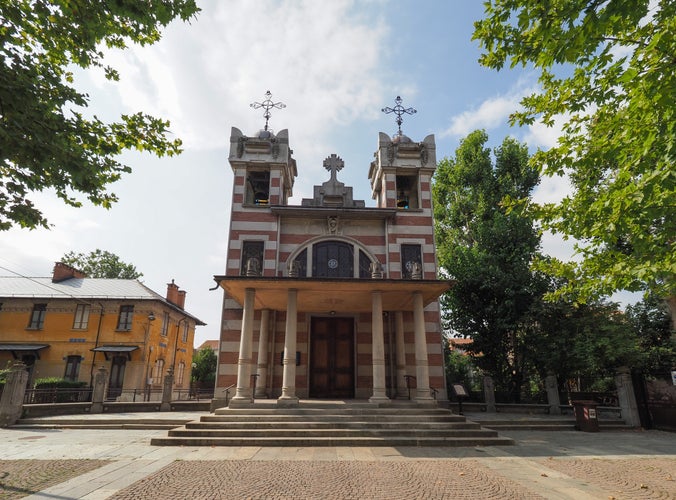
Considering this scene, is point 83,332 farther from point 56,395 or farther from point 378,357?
point 378,357

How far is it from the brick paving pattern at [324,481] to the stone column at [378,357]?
13.2 feet

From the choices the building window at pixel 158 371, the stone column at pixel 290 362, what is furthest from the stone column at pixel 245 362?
the building window at pixel 158 371

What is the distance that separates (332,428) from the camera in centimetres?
1022

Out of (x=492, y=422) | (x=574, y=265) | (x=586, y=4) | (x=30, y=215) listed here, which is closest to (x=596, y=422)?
(x=492, y=422)

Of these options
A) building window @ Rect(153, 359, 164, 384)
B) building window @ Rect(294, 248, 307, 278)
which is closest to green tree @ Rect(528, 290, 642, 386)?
building window @ Rect(294, 248, 307, 278)

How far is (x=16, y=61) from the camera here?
592cm

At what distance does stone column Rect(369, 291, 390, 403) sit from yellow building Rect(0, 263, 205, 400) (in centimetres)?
1748

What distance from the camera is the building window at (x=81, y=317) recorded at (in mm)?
24844

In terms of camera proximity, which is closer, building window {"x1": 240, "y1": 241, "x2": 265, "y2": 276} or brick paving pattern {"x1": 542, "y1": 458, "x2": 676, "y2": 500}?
brick paving pattern {"x1": 542, "y1": 458, "x2": 676, "y2": 500}

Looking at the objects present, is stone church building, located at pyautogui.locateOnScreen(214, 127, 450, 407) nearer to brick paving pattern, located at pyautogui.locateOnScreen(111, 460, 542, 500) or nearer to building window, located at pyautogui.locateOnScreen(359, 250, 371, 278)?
building window, located at pyautogui.locateOnScreen(359, 250, 371, 278)

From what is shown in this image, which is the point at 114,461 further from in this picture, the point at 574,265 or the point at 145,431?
the point at 574,265

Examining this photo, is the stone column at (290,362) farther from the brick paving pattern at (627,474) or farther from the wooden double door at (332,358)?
the brick paving pattern at (627,474)

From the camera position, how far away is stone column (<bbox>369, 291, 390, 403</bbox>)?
1179cm

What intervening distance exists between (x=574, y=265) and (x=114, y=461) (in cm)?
1167
